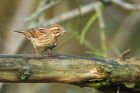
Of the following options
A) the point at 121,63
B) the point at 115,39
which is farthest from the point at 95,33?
the point at 121,63

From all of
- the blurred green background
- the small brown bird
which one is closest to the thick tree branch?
the small brown bird

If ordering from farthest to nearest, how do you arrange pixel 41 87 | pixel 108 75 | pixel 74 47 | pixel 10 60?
pixel 74 47
pixel 41 87
pixel 108 75
pixel 10 60

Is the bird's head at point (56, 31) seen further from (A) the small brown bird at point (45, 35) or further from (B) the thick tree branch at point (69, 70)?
(B) the thick tree branch at point (69, 70)

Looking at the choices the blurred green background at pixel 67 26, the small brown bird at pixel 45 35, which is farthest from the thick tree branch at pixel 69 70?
the blurred green background at pixel 67 26

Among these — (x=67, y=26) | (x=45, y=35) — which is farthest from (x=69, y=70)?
(x=67, y=26)

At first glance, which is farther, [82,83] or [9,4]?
[9,4]

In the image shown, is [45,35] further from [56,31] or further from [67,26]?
[67,26]

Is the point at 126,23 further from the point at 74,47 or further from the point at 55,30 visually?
the point at 55,30
